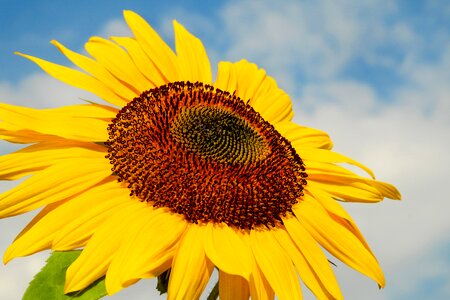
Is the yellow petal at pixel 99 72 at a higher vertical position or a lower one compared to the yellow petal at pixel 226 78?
lower

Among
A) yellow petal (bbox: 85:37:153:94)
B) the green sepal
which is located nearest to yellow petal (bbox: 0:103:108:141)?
yellow petal (bbox: 85:37:153:94)

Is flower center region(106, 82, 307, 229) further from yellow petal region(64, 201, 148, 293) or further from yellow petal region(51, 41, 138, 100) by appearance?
yellow petal region(64, 201, 148, 293)

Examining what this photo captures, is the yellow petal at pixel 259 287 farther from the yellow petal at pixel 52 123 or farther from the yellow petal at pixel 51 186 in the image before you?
the yellow petal at pixel 52 123

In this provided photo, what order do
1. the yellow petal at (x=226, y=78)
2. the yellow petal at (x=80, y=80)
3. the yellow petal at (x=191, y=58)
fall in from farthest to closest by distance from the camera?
the yellow petal at (x=226, y=78)
the yellow petal at (x=191, y=58)
the yellow petal at (x=80, y=80)

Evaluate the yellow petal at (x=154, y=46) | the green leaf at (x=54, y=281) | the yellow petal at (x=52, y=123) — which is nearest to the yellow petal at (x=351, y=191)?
the yellow petal at (x=154, y=46)

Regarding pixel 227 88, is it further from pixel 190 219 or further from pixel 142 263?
pixel 142 263

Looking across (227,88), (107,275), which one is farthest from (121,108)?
(107,275)

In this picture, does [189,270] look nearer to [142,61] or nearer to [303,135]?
[142,61]
